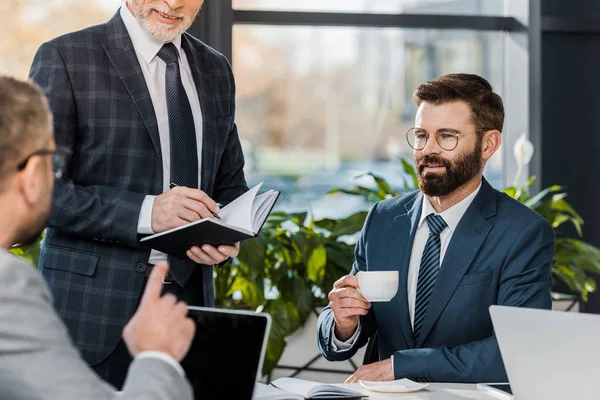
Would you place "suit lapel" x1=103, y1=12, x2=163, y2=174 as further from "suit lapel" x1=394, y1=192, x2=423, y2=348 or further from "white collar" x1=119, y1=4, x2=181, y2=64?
"suit lapel" x1=394, y1=192, x2=423, y2=348

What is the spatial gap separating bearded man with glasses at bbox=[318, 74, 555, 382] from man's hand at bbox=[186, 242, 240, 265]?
0.28 m

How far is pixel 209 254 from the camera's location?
195 centimetres

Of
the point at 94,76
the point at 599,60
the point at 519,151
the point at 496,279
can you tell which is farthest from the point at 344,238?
the point at 94,76

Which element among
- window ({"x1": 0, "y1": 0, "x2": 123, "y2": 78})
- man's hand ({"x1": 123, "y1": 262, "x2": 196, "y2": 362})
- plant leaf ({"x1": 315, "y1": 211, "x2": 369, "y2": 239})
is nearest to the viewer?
man's hand ({"x1": 123, "y1": 262, "x2": 196, "y2": 362})

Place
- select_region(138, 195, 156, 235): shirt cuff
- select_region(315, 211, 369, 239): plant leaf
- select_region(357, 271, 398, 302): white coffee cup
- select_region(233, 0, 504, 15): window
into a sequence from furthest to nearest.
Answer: select_region(233, 0, 504, 15): window, select_region(315, 211, 369, 239): plant leaf, select_region(138, 195, 156, 235): shirt cuff, select_region(357, 271, 398, 302): white coffee cup

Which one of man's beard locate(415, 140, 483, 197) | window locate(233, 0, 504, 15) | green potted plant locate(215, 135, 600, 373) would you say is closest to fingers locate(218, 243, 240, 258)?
man's beard locate(415, 140, 483, 197)

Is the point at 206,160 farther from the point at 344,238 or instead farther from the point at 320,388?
the point at 344,238

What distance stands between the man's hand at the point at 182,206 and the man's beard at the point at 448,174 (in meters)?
0.66

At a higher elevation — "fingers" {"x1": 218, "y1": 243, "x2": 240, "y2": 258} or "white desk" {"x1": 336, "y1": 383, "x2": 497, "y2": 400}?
"fingers" {"x1": 218, "y1": 243, "x2": 240, "y2": 258}

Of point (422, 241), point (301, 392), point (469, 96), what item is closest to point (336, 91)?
point (469, 96)

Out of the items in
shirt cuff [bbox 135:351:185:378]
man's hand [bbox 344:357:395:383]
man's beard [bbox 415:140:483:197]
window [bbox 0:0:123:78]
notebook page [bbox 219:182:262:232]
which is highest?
window [bbox 0:0:123:78]

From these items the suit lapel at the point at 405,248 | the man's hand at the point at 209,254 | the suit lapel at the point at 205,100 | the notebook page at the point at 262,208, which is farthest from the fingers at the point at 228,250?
the suit lapel at the point at 405,248

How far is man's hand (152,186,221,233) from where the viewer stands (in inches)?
73.5

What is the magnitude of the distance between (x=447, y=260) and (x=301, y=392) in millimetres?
677
